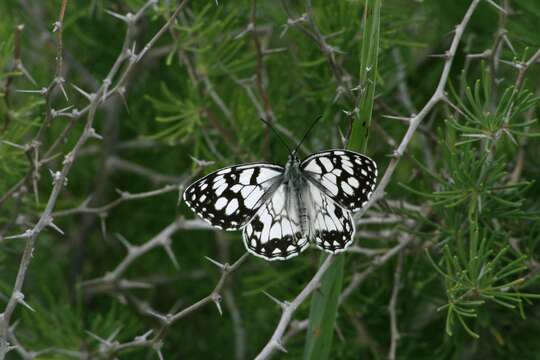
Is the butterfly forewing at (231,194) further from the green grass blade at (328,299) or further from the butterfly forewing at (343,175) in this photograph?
the green grass blade at (328,299)

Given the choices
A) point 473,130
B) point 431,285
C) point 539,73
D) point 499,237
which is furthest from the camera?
point 539,73

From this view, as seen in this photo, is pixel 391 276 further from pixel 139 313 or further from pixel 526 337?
pixel 139 313

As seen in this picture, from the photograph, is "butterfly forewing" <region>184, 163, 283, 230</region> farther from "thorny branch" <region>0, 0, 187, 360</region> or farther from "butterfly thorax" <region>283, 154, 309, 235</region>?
"thorny branch" <region>0, 0, 187, 360</region>

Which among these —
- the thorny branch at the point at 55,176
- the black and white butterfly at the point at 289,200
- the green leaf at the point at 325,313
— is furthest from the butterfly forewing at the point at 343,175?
the thorny branch at the point at 55,176

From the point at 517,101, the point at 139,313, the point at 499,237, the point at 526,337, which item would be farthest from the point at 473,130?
the point at 139,313

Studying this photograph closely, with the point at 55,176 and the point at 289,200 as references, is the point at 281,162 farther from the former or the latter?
the point at 55,176

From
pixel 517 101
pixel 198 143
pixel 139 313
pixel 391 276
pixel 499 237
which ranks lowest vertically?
pixel 139 313
